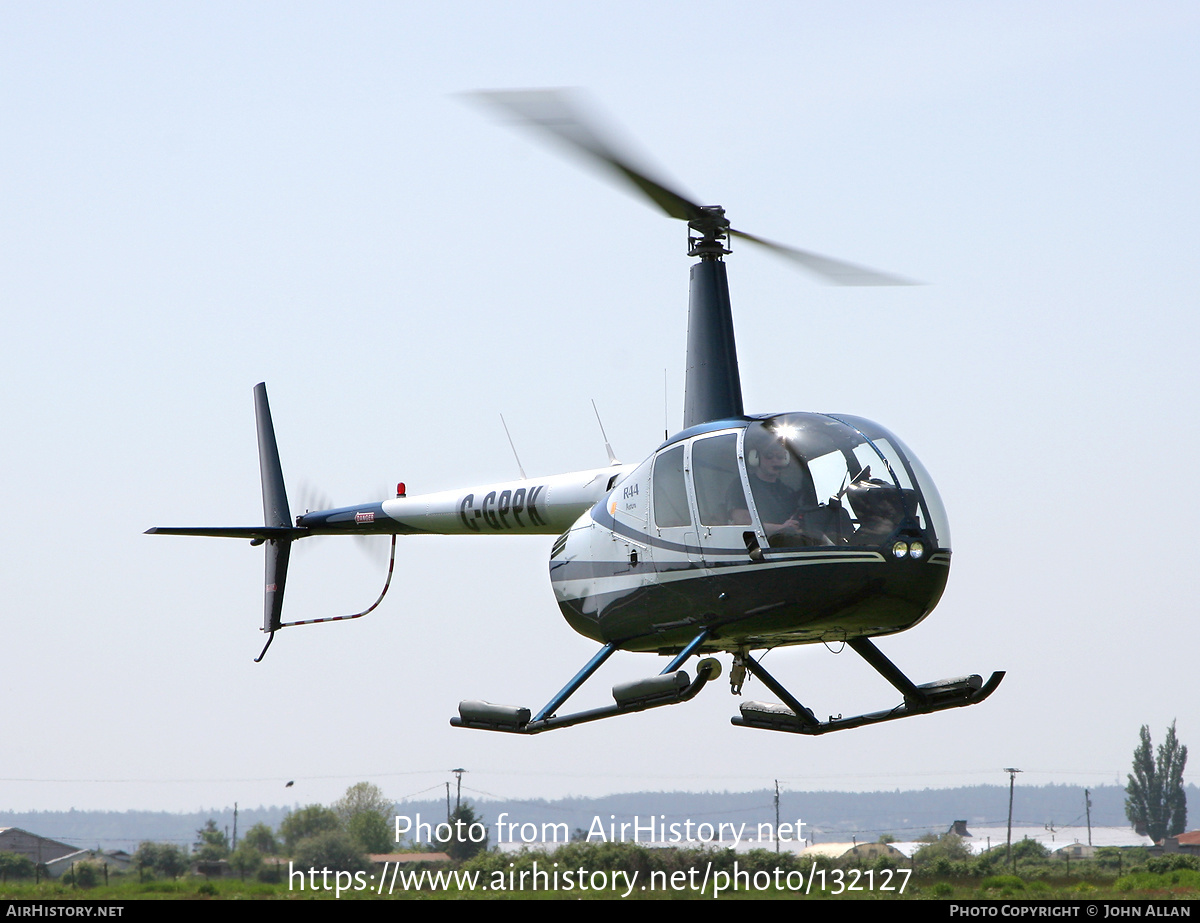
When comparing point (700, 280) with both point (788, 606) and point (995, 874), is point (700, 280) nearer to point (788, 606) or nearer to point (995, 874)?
point (788, 606)

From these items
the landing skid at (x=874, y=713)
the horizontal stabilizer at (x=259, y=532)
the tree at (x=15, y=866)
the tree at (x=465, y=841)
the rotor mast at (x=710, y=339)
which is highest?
the rotor mast at (x=710, y=339)

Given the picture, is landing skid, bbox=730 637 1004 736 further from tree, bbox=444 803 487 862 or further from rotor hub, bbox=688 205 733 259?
tree, bbox=444 803 487 862

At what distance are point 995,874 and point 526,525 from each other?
13536 millimetres

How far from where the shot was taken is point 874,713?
14.4 metres

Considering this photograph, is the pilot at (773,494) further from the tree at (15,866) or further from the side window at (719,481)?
the tree at (15,866)

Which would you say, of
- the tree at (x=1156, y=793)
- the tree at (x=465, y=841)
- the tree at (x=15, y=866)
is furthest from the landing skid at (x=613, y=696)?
the tree at (x=1156, y=793)

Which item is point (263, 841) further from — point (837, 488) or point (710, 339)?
point (837, 488)

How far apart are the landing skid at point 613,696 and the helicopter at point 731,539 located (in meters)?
0.02

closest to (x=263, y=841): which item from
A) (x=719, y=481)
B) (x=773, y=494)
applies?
(x=719, y=481)

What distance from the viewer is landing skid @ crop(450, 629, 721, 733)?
13.3 metres

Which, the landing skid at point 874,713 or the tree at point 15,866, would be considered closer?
the landing skid at point 874,713

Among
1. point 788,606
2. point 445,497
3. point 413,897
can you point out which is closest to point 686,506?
point 788,606

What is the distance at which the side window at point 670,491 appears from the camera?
45.0ft

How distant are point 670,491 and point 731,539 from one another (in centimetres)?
102
